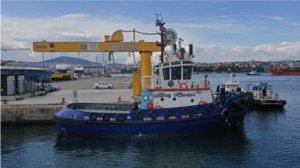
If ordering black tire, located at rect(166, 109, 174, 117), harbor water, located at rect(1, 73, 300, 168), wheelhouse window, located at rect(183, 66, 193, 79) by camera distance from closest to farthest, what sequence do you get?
harbor water, located at rect(1, 73, 300, 168) → black tire, located at rect(166, 109, 174, 117) → wheelhouse window, located at rect(183, 66, 193, 79)

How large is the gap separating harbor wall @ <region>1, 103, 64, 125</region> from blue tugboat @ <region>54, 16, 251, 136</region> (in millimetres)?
3495

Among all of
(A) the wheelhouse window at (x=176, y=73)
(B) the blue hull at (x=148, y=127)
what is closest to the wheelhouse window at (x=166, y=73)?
(A) the wheelhouse window at (x=176, y=73)

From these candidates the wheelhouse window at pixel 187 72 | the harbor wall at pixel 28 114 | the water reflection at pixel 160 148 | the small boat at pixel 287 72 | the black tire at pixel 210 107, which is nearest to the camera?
the water reflection at pixel 160 148

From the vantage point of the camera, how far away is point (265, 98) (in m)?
29.2

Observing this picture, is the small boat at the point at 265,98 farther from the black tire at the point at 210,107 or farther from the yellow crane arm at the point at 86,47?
the black tire at the point at 210,107

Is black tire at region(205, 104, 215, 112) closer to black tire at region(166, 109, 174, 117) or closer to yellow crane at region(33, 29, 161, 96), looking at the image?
black tire at region(166, 109, 174, 117)

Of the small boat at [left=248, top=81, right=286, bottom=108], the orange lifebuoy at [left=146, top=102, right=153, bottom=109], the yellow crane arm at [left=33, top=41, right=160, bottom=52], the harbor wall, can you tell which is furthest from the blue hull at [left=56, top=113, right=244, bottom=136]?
the small boat at [left=248, top=81, right=286, bottom=108]

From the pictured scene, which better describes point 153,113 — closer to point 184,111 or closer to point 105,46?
point 184,111

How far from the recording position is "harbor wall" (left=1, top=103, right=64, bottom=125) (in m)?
21.9

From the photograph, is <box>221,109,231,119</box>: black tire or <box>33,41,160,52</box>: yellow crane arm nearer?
<box>221,109,231,119</box>: black tire

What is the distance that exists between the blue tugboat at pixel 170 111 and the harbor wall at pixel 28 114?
3495 millimetres

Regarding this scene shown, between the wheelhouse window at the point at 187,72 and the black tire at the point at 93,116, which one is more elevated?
the wheelhouse window at the point at 187,72

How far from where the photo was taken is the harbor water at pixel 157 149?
13.7 m

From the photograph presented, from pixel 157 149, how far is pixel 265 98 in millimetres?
16920
